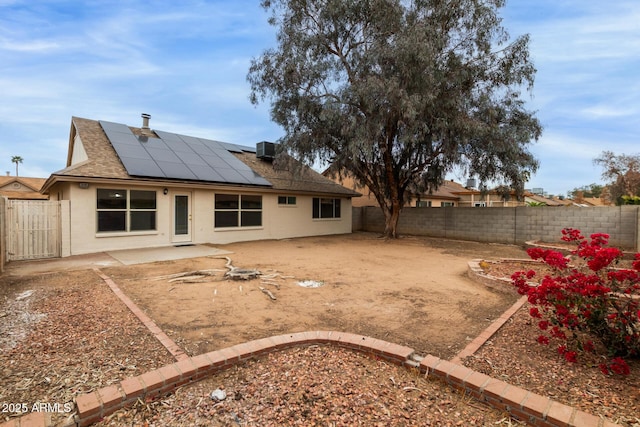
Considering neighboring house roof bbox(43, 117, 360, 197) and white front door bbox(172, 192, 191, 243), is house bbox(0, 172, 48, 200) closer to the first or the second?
neighboring house roof bbox(43, 117, 360, 197)

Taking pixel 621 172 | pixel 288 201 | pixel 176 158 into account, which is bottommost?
pixel 288 201

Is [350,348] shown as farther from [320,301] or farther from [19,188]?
[19,188]

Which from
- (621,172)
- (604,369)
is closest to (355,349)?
(604,369)

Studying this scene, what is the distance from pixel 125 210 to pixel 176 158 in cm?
318

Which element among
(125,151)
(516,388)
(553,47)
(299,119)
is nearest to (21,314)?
(516,388)

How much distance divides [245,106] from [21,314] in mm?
11432

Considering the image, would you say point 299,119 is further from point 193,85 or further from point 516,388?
point 516,388

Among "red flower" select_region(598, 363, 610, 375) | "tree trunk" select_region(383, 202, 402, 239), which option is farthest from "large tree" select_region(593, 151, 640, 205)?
"red flower" select_region(598, 363, 610, 375)

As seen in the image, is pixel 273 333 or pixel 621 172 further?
pixel 621 172

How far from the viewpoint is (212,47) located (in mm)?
11656

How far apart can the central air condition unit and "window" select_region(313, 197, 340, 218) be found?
3539 millimetres

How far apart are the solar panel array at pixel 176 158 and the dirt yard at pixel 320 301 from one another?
→ 4.04 metres

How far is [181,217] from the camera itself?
11016 mm

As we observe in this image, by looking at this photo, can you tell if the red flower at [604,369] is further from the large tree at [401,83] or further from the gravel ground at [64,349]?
the large tree at [401,83]
